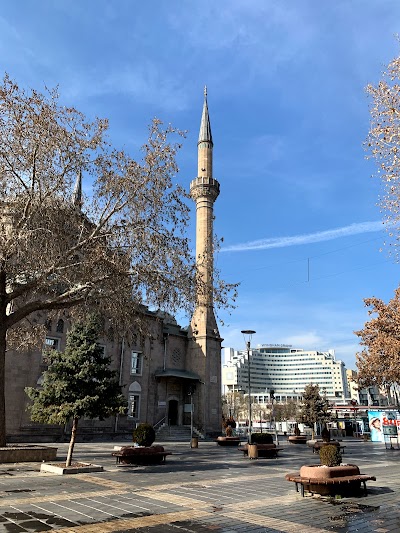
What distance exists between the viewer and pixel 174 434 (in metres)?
37.6

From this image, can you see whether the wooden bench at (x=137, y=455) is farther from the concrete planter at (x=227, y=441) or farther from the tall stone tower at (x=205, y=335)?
the tall stone tower at (x=205, y=335)

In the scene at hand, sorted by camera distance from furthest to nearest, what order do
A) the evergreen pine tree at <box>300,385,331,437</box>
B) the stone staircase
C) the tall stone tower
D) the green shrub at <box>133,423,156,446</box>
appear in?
1. the tall stone tower
2. the stone staircase
3. the evergreen pine tree at <box>300,385,331,437</box>
4. the green shrub at <box>133,423,156,446</box>

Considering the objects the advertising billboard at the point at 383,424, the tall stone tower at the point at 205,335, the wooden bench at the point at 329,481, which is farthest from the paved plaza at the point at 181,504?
the advertising billboard at the point at 383,424

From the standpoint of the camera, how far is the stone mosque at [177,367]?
3613cm

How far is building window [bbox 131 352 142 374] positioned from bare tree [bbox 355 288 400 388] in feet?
62.0

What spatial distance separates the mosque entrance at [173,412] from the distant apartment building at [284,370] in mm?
100331

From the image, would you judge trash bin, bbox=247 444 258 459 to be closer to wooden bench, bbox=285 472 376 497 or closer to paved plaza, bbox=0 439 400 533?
paved plaza, bbox=0 439 400 533

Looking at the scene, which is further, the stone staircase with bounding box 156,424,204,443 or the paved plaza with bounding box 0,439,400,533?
the stone staircase with bounding box 156,424,204,443

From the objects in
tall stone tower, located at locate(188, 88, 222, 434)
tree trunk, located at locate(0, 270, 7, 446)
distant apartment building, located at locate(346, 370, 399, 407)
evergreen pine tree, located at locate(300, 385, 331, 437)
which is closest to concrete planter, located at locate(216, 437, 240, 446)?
evergreen pine tree, located at locate(300, 385, 331, 437)

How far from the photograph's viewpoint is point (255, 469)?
15.7 metres

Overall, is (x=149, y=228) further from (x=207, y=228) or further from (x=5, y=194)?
(x=207, y=228)

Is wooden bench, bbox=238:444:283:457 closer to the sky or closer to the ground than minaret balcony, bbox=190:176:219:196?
closer to the ground

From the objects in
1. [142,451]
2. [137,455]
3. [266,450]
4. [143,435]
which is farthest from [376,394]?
[137,455]

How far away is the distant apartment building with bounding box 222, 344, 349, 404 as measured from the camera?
14425 cm
